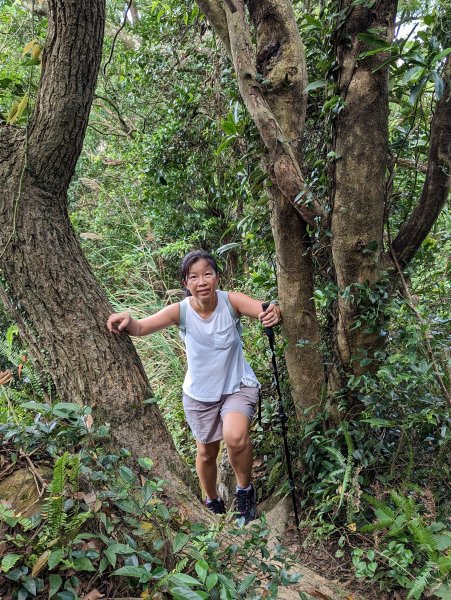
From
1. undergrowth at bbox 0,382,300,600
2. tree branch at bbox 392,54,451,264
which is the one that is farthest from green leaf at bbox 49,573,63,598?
tree branch at bbox 392,54,451,264

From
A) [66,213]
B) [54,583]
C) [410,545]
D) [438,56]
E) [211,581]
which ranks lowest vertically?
[410,545]

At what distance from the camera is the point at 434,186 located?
2572 mm

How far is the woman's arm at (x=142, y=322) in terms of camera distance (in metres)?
2.50

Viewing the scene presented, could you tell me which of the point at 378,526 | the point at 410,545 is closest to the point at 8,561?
the point at 378,526

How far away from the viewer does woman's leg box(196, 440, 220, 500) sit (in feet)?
10.9

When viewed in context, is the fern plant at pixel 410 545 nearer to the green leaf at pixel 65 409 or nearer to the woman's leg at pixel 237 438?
the woman's leg at pixel 237 438

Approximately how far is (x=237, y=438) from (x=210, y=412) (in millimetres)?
307

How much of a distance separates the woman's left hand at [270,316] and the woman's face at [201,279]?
0.35 metres

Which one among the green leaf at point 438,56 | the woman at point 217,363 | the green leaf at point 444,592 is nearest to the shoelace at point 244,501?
the woman at point 217,363

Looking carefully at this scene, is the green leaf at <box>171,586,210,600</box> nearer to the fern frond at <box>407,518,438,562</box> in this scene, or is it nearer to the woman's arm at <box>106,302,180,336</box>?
the fern frond at <box>407,518,438,562</box>

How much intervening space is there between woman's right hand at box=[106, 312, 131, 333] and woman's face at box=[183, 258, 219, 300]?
644 mm

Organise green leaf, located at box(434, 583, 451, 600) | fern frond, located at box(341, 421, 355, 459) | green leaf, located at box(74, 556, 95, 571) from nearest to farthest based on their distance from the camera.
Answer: green leaf, located at box(74, 556, 95, 571) < green leaf, located at box(434, 583, 451, 600) < fern frond, located at box(341, 421, 355, 459)

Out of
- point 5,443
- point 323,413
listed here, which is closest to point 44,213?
point 5,443

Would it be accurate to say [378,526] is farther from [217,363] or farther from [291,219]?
[291,219]
